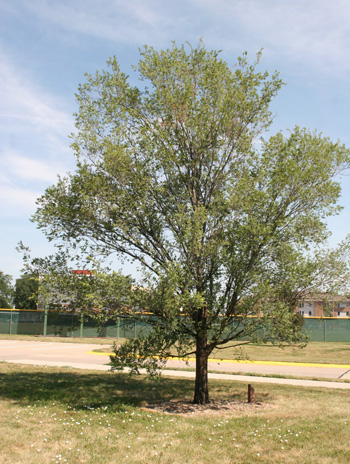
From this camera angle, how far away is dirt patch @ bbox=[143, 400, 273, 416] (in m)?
9.55

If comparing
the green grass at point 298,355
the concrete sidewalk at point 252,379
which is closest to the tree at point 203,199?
the concrete sidewalk at point 252,379

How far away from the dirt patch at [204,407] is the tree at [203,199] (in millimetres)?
359

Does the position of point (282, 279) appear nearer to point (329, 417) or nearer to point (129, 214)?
point (329, 417)

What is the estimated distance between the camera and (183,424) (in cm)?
834

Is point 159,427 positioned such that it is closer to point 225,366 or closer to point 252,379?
→ point 252,379

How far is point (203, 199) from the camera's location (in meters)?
10.5

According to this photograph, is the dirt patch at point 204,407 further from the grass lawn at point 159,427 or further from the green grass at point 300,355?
the green grass at point 300,355

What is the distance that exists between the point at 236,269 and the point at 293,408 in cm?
333

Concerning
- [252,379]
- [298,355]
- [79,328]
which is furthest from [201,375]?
[79,328]

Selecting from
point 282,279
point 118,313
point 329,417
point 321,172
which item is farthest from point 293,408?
point 321,172

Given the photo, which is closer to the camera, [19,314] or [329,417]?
[329,417]

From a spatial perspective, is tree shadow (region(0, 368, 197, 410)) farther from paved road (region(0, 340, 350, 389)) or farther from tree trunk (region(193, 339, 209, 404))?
paved road (region(0, 340, 350, 389))

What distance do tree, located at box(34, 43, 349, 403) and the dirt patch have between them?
359 millimetres

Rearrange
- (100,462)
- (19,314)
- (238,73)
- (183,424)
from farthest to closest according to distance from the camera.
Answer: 1. (19,314)
2. (238,73)
3. (183,424)
4. (100,462)
